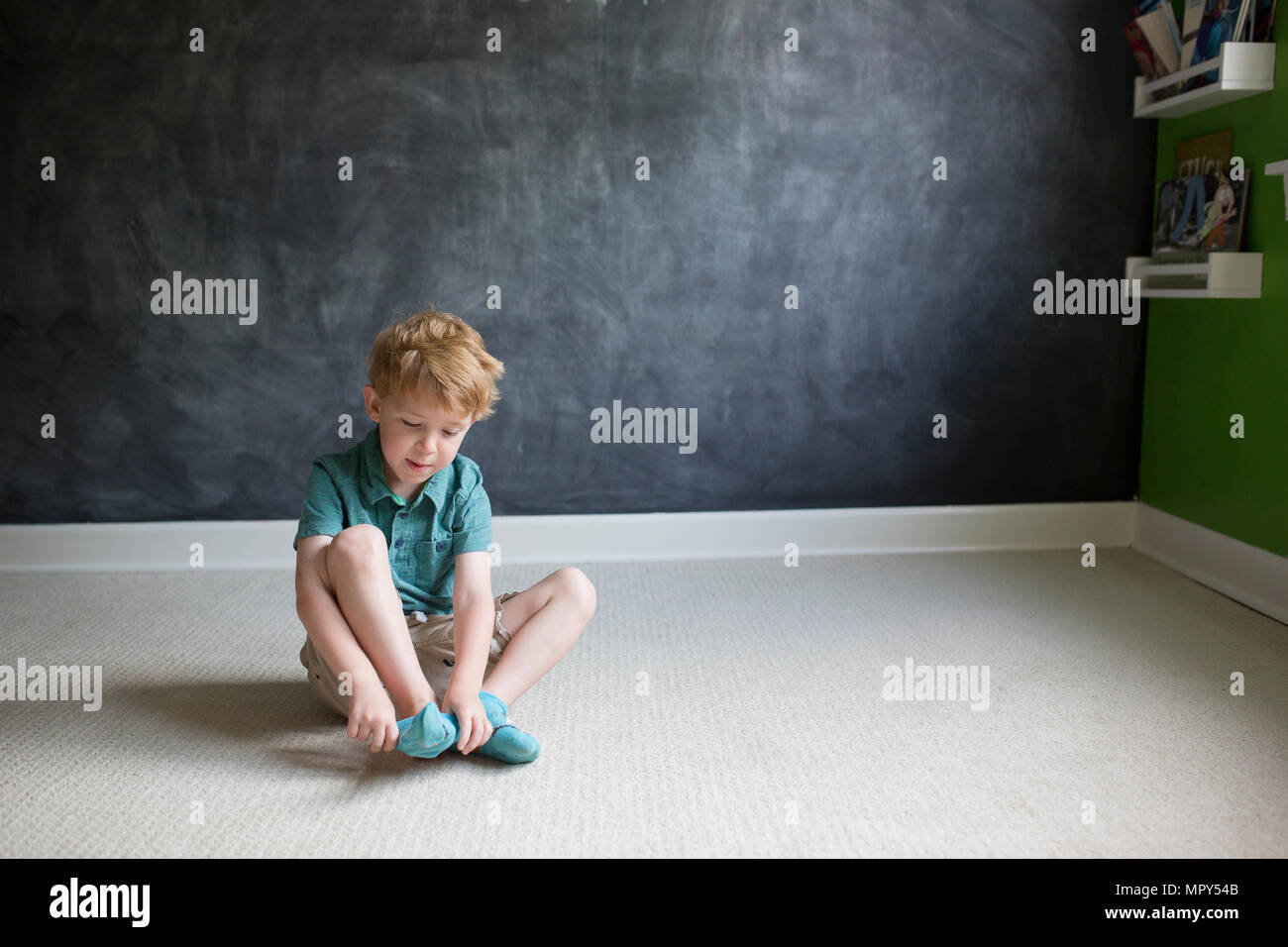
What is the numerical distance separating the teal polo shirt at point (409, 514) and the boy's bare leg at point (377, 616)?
3.4 inches

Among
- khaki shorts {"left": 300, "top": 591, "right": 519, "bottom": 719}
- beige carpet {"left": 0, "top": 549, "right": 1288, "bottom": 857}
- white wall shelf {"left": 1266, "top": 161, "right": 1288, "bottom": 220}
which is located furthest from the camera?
white wall shelf {"left": 1266, "top": 161, "right": 1288, "bottom": 220}

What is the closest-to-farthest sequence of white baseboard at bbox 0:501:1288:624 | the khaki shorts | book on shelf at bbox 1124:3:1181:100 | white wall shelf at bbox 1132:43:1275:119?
the khaki shorts < white wall shelf at bbox 1132:43:1275:119 < book on shelf at bbox 1124:3:1181:100 < white baseboard at bbox 0:501:1288:624

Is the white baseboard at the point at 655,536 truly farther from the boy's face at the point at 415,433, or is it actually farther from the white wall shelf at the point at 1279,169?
the boy's face at the point at 415,433

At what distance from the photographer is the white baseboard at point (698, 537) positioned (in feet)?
8.70

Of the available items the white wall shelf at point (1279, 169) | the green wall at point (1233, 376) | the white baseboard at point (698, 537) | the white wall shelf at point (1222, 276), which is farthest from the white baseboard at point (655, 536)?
the white wall shelf at point (1279, 169)

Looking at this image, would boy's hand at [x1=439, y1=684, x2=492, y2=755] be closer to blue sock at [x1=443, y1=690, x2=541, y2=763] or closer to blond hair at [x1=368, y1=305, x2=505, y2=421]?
blue sock at [x1=443, y1=690, x2=541, y2=763]

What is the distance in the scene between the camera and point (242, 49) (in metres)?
2.55

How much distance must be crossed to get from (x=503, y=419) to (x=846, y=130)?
1056mm

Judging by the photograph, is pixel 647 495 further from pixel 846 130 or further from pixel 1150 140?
pixel 1150 140

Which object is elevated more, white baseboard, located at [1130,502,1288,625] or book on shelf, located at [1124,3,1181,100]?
book on shelf, located at [1124,3,1181,100]

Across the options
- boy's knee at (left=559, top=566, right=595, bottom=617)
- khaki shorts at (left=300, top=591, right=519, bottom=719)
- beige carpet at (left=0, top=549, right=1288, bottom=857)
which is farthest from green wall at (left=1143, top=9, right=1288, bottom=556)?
khaki shorts at (left=300, top=591, right=519, bottom=719)

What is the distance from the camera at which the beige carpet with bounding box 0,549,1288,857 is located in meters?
1.39

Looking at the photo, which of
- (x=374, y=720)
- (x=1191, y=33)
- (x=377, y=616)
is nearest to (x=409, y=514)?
(x=377, y=616)

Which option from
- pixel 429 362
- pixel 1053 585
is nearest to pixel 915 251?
pixel 1053 585
